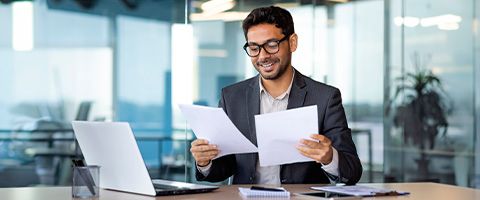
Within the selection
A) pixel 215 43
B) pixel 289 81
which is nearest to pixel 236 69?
pixel 215 43

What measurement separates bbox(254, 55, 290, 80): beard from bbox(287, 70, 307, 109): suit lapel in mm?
82

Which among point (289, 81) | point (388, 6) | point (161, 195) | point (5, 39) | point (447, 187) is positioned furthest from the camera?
point (388, 6)

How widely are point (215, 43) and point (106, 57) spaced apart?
90 centimetres

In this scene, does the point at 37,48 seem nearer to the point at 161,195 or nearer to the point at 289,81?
the point at 289,81

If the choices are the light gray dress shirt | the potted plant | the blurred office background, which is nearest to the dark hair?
the light gray dress shirt

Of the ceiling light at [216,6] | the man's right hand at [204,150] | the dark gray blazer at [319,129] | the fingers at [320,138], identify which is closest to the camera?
the fingers at [320,138]

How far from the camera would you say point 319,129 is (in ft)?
11.5

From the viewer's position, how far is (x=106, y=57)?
276 inches

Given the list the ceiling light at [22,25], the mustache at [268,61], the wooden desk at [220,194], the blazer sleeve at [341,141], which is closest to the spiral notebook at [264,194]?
the wooden desk at [220,194]

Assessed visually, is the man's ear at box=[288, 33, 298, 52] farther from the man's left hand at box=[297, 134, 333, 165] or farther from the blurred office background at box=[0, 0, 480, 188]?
the blurred office background at box=[0, 0, 480, 188]

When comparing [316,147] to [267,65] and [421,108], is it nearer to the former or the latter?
[267,65]

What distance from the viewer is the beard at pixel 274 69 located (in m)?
3.42

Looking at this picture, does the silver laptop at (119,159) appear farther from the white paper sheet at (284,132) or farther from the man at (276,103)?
the man at (276,103)

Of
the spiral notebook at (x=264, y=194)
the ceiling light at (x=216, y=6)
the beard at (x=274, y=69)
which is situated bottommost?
the spiral notebook at (x=264, y=194)
